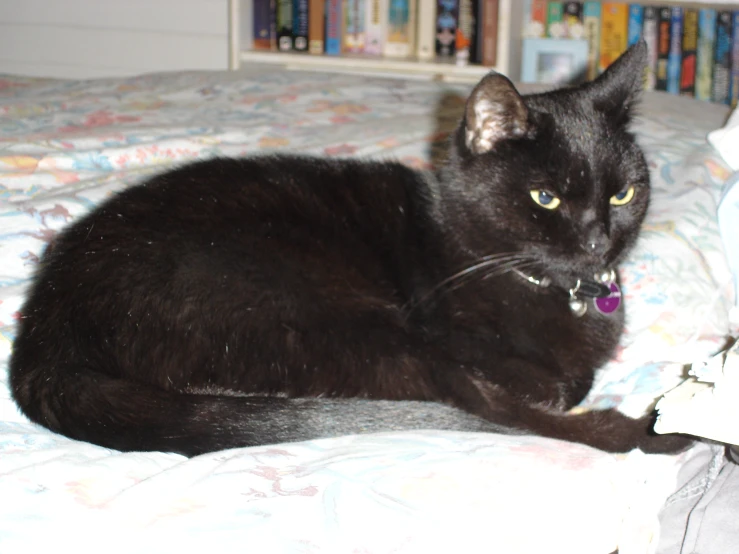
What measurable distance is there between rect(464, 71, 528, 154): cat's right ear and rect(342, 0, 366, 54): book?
2.59 meters

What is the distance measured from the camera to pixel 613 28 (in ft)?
11.4

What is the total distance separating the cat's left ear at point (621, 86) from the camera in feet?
4.56

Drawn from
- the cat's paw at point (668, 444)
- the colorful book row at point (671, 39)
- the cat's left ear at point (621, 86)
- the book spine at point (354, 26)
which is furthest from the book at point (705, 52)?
the cat's paw at point (668, 444)

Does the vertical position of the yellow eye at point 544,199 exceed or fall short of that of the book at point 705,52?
it falls short

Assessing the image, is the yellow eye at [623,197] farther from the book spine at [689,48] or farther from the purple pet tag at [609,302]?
the book spine at [689,48]

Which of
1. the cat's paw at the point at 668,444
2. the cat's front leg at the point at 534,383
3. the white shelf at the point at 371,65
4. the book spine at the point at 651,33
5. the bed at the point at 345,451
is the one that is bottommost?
the cat's paw at the point at 668,444

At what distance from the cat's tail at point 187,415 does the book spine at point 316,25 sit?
3.03 meters

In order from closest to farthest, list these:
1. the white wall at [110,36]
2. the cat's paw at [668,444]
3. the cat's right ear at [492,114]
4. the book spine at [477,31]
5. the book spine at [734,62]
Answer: the cat's paw at [668,444] < the cat's right ear at [492,114] < the book spine at [734,62] < the book spine at [477,31] < the white wall at [110,36]

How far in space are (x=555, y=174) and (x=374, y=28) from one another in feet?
8.91

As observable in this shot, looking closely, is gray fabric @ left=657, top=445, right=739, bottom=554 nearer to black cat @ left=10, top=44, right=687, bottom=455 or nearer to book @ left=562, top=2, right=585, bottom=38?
black cat @ left=10, top=44, right=687, bottom=455

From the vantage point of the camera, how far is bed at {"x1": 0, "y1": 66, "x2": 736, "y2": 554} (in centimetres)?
80

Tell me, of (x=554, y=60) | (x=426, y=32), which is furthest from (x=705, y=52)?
(x=426, y=32)

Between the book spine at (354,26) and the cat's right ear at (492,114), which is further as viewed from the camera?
the book spine at (354,26)

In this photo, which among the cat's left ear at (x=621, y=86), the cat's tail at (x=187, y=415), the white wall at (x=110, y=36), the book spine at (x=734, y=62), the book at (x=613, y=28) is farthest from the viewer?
the white wall at (x=110, y=36)
